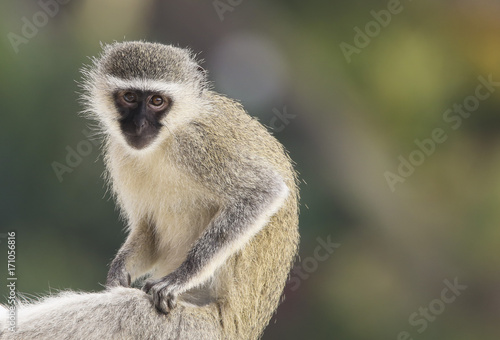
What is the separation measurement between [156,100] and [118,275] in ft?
4.56

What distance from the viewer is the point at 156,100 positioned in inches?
196

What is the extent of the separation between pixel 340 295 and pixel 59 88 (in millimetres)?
5810

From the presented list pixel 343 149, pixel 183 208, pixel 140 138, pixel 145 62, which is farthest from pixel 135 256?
pixel 343 149

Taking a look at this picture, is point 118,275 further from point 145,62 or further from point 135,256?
point 145,62

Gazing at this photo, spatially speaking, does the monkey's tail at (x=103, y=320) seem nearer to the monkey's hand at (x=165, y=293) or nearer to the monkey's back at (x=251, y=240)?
the monkey's hand at (x=165, y=293)

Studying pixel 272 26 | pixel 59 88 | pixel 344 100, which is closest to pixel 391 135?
pixel 344 100

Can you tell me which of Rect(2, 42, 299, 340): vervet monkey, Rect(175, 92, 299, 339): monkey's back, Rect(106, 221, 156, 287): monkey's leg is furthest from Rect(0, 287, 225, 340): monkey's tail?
Rect(106, 221, 156, 287): monkey's leg

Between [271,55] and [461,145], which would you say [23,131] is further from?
[461,145]

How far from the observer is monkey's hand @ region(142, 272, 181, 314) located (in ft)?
15.0

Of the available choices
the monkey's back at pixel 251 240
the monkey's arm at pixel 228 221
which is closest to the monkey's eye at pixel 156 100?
the monkey's back at pixel 251 240

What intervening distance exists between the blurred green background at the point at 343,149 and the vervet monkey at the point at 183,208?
213 inches

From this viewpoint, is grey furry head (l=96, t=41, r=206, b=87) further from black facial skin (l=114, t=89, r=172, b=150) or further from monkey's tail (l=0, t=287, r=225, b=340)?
monkey's tail (l=0, t=287, r=225, b=340)

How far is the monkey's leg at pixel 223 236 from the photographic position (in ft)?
15.3

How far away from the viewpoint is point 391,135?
11609mm
